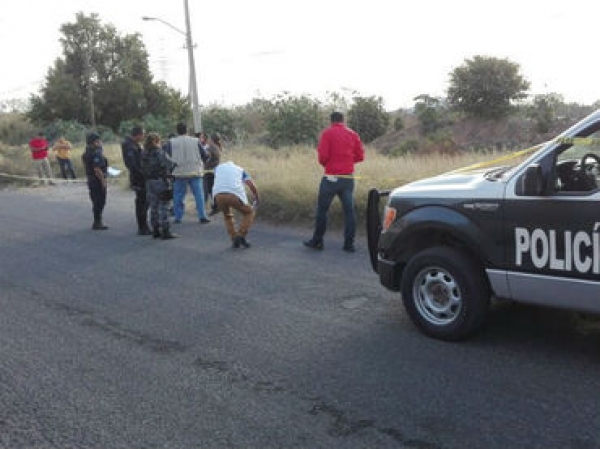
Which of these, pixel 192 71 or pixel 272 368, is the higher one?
pixel 192 71

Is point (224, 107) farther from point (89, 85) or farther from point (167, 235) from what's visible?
point (167, 235)

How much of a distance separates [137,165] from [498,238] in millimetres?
7385

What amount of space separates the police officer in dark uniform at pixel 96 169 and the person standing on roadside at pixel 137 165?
2.20 feet

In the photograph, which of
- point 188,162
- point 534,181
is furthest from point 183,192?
point 534,181

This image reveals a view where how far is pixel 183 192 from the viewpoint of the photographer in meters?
12.4

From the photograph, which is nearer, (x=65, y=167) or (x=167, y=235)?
(x=167, y=235)

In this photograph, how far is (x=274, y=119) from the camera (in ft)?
93.2

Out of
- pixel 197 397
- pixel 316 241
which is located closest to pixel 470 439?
pixel 197 397

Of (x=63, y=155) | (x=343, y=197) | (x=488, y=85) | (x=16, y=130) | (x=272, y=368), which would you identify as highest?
(x=16, y=130)

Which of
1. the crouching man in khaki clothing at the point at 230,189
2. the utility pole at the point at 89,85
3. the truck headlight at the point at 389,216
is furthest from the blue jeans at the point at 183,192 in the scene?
the utility pole at the point at 89,85

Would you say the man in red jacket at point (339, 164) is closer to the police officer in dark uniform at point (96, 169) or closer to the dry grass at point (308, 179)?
the dry grass at point (308, 179)

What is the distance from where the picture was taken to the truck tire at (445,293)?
5.05 metres

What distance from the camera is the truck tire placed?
16.6ft

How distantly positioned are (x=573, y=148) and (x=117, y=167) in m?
21.4
